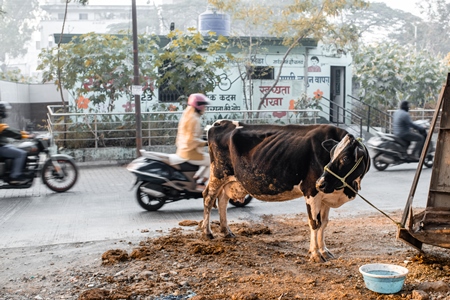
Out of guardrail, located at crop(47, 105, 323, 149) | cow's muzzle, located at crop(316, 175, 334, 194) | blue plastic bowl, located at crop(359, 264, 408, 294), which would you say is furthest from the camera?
guardrail, located at crop(47, 105, 323, 149)

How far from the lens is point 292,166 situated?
6.21 meters

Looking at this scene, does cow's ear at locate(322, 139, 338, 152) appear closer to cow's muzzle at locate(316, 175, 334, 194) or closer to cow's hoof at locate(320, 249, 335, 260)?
cow's muzzle at locate(316, 175, 334, 194)

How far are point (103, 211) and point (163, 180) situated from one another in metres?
→ 1.26

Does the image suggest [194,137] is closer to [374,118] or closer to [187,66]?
[187,66]

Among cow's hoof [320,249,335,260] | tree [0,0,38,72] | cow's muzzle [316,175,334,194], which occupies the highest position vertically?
tree [0,0,38,72]

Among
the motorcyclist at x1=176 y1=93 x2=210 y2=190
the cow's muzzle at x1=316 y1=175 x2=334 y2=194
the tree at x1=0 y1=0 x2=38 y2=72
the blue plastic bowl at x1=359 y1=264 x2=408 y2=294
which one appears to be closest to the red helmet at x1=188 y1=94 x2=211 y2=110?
the motorcyclist at x1=176 y1=93 x2=210 y2=190

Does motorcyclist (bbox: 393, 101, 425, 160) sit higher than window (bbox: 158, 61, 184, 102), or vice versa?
window (bbox: 158, 61, 184, 102)

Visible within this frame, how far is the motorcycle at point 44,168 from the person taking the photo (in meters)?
10.7

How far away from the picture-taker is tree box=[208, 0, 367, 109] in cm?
1956

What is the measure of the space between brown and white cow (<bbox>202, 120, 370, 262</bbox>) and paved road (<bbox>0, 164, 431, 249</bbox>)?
1.51 metres

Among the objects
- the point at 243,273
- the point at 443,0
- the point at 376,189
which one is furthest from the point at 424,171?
the point at 443,0

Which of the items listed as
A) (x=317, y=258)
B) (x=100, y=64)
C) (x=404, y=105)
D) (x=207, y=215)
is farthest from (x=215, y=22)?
(x=317, y=258)

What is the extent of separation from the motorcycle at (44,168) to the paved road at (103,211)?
0.84 feet

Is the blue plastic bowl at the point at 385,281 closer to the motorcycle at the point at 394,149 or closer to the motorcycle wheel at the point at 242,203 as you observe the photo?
the motorcycle wheel at the point at 242,203
